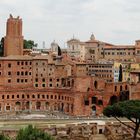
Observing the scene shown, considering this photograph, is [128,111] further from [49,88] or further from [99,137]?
[49,88]

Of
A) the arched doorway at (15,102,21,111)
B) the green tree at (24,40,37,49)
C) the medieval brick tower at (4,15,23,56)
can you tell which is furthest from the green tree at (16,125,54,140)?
the green tree at (24,40,37,49)

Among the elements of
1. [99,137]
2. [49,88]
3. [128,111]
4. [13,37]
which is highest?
[13,37]

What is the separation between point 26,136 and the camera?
50.0 meters

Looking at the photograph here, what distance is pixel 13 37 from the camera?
9469cm

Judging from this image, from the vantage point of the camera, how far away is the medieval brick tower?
310ft

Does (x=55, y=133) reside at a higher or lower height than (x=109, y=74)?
lower

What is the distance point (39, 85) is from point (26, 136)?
39231 millimetres

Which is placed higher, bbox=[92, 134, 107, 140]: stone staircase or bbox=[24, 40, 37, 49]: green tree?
bbox=[24, 40, 37, 49]: green tree

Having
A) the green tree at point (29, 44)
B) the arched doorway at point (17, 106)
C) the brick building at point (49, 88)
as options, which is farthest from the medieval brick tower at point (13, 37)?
the green tree at point (29, 44)

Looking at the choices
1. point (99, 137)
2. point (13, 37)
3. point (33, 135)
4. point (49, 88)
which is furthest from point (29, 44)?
point (33, 135)

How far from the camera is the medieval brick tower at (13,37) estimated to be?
94500 mm

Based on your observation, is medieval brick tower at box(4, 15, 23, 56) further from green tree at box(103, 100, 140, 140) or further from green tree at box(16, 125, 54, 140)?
green tree at box(16, 125, 54, 140)

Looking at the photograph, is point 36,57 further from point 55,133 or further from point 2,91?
point 55,133

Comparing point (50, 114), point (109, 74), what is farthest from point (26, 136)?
point (109, 74)
